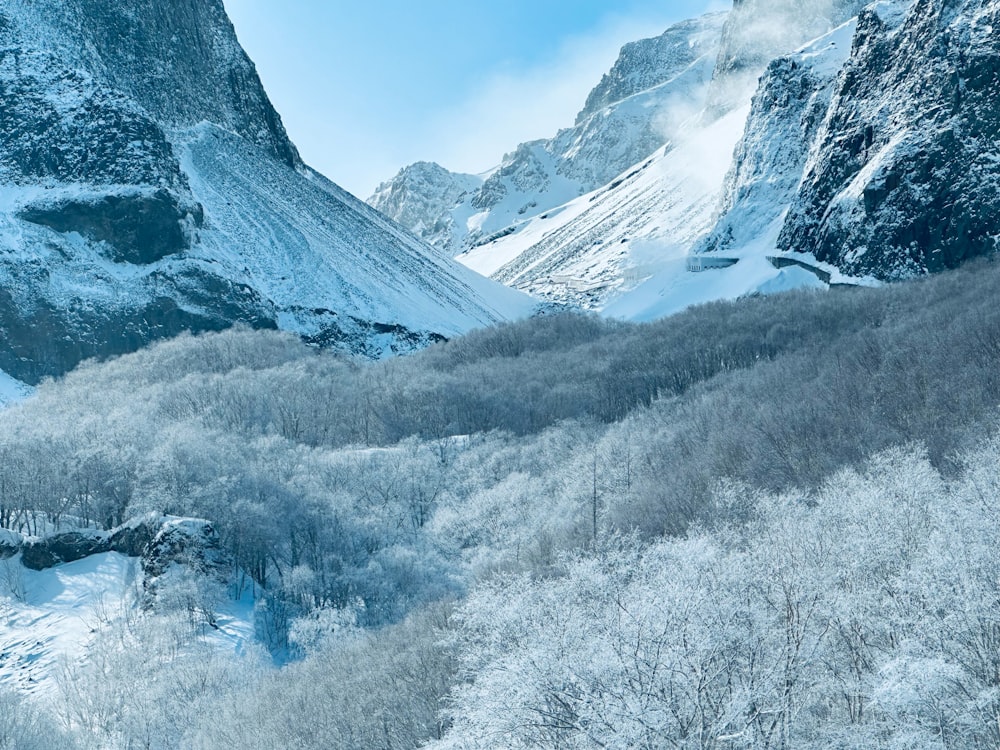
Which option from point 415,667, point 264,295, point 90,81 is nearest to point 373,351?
point 264,295

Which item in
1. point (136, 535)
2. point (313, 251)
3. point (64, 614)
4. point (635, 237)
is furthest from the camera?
point (635, 237)

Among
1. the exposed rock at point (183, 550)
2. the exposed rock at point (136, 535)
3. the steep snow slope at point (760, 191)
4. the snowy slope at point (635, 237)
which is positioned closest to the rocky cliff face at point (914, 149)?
the steep snow slope at point (760, 191)

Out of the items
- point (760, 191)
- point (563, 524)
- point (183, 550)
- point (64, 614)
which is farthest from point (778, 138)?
point (64, 614)

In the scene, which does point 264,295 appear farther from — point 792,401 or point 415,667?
point 415,667

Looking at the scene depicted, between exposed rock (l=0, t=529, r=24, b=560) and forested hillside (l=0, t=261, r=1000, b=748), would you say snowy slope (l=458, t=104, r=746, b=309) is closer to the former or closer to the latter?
forested hillside (l=0, t=261, r=1000, b=748)

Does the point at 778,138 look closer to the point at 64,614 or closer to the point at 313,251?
the point at 313,251

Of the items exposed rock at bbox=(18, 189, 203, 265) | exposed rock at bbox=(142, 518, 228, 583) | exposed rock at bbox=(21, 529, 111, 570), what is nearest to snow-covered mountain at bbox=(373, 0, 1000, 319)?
exposed rock at bbox=(18, 189, 203, 265)
